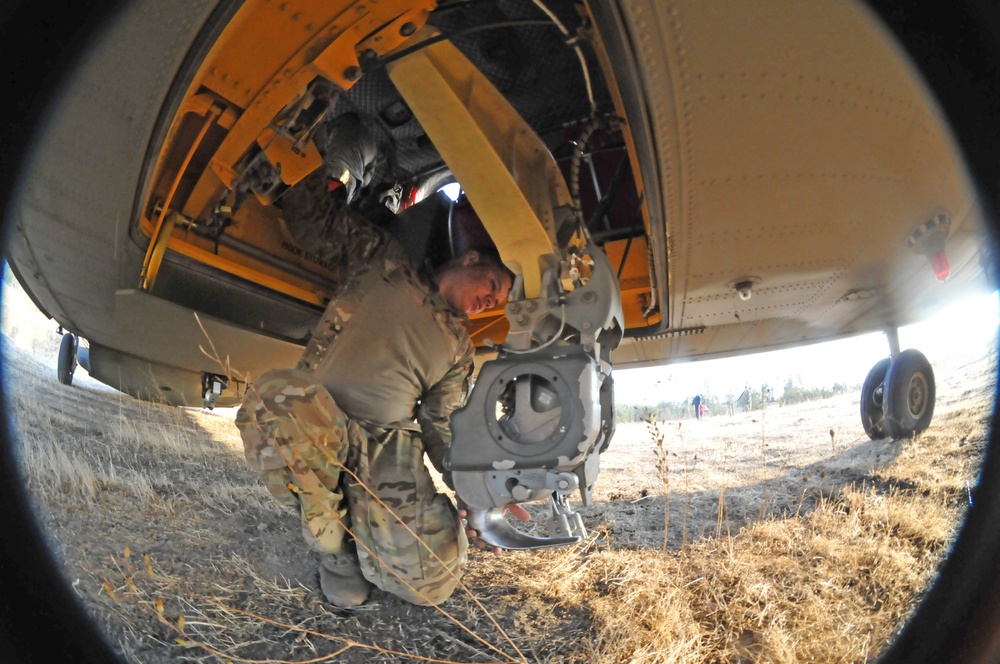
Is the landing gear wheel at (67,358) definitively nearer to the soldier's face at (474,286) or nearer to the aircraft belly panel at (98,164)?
the aircraft belly panel at (98,164)

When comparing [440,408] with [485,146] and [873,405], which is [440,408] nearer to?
[485,146]

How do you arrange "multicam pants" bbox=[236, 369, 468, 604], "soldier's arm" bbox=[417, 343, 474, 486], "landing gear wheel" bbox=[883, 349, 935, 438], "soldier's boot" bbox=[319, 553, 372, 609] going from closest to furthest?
1. "multicam pants" bbox=[236, 369, 468, 604]
2. "soldier's boot" bbox=[319, 553, 372, 609]
3. "soldier's arm" bbox=[417, 343, 474, 486]
4. "landing gear wheel" bbox=[883, 349, 935, 438]

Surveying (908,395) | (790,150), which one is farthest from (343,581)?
(908,395)

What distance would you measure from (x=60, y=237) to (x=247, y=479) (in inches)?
97.1

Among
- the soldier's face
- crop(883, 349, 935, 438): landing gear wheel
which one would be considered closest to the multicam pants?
the soldier's face

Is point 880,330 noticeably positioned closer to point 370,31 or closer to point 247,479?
point 370,31

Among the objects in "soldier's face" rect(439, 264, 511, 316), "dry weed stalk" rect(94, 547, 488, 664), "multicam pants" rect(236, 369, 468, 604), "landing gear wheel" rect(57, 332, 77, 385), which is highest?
"soldier's face" rect(439, 264, 511, 316)

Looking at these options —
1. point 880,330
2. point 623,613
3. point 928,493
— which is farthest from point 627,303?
point 928,493

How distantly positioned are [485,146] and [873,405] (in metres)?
3.44

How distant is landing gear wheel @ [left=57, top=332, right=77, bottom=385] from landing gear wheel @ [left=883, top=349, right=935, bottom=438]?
176 inches

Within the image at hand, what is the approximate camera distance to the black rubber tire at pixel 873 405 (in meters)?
3.51

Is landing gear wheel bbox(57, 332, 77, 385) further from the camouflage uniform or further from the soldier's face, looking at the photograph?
the soldier's face

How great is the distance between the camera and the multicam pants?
2033mm

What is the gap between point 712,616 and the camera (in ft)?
7.30
